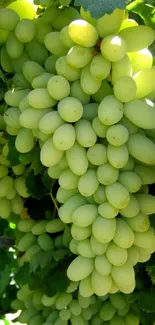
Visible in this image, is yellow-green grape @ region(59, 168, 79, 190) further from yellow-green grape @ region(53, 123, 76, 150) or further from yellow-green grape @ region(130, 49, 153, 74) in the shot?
yellow-green grape @ region(130, 49, 153, 74)

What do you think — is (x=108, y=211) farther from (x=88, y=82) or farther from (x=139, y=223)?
(x=88, y=82)

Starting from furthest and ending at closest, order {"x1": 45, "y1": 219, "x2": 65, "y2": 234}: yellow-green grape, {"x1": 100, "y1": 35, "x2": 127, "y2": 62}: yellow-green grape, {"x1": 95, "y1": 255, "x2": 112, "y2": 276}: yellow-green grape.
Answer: {"x1": 45, "y1": 219, "x2": 65, "y2": 234}: yellow-green grape < {"x1": 95, "y1": 255, "x2": 112, "y2": 276}: yellow-green grape < {"x1": 100, "y1": 35, "x2": 127, "y2": 62}: yellow-green grape

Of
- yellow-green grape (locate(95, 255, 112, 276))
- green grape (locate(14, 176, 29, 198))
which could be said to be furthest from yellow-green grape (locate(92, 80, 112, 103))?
green grape (locate(14, 176, 29, 198))

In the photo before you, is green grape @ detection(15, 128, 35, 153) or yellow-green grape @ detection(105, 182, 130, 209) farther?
green grape @ detection(15, 128, 35, 153)

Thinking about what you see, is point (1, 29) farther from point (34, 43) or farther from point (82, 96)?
point (82, 96)

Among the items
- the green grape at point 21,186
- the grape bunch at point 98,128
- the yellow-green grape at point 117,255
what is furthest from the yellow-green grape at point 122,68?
the green grape at point 21,186

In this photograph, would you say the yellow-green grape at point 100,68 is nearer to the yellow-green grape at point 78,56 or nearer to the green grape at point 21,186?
the yellow-green grape at point 78,56

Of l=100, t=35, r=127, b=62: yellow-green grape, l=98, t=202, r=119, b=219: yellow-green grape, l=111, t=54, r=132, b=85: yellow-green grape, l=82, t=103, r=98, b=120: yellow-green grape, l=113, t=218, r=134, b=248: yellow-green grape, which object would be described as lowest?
l=113, t=218, r=134, b=248: yellow-green grape
